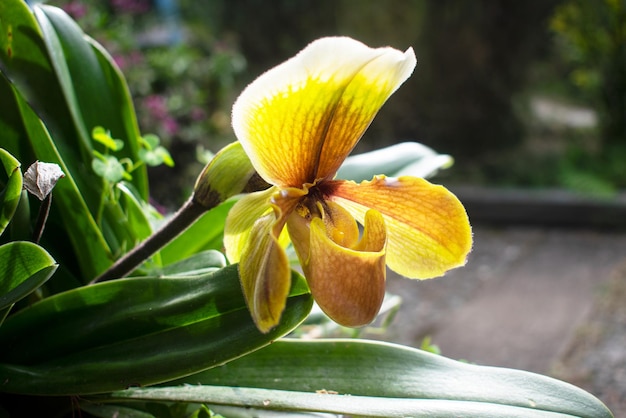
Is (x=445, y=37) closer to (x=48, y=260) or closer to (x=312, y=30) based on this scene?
(x=312, y=30)

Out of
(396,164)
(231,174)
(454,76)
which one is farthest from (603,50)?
(231,174)

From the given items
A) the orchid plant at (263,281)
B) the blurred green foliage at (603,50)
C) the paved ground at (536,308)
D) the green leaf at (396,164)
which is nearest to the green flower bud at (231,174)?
the orchid plant at (263,281)

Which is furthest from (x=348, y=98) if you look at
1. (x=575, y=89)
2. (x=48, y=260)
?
(x=575, y=89)

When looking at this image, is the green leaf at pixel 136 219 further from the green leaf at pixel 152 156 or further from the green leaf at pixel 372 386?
the green leaf at pixel 372 386

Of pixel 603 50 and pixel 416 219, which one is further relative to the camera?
pixel 603 50

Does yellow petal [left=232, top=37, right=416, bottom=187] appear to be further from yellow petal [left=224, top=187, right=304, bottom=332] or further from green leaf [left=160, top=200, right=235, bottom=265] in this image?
green leaf [left=160, top=200, right=235, bottom=265]

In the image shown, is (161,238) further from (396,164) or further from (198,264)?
(396,164)
